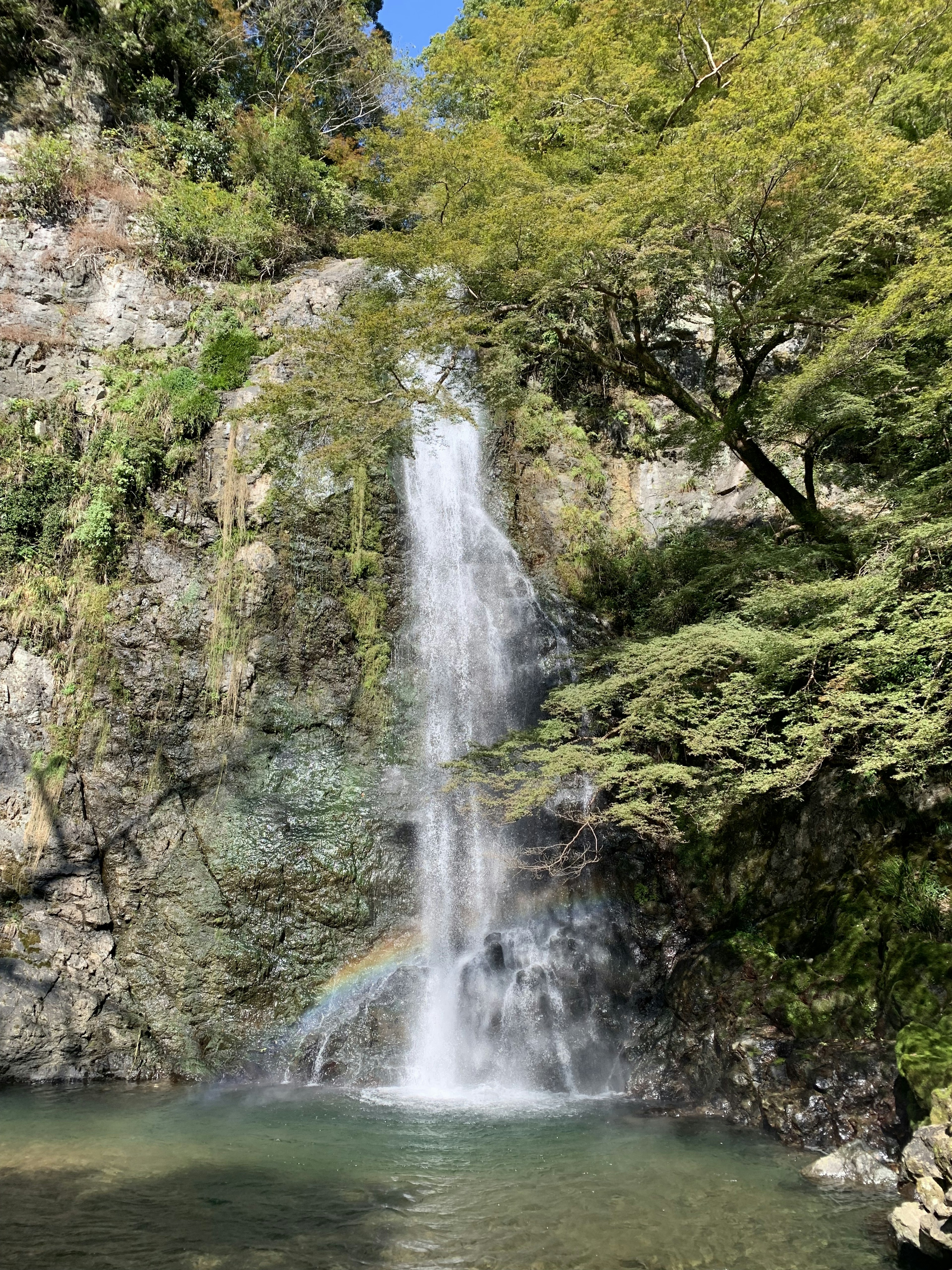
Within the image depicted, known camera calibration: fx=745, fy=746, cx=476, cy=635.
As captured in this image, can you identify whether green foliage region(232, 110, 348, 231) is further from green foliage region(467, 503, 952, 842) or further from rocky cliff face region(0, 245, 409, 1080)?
green foliage region(467, 503, 952, 842)

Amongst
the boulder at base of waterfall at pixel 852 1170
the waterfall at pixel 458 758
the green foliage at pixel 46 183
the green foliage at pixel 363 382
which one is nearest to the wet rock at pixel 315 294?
the waterfall at pixel 458 758

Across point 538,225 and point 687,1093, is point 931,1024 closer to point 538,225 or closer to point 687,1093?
point 687,1093

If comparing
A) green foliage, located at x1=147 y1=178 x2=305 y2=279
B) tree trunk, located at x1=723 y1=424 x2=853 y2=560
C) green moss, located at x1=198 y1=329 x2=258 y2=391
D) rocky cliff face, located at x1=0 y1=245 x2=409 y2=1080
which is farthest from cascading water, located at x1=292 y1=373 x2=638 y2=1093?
green foliage, located at x1=147 y1=178 x2=305 y2=279

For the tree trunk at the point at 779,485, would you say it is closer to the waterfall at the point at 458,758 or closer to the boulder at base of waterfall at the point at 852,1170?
the waterfall at the point at 458,758

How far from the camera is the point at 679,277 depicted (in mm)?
9250

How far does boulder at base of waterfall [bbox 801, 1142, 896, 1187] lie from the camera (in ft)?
18.5

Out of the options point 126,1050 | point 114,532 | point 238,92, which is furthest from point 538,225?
point 238,92

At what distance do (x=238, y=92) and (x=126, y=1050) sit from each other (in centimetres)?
2326

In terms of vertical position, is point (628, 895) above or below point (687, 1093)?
above

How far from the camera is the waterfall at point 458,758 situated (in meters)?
8.80

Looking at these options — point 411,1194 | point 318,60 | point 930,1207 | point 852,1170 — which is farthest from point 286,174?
point 930,1207

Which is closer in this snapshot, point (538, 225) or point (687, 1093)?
point (687, 1093)

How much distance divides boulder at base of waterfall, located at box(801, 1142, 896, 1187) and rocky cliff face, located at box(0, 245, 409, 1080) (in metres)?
5.73

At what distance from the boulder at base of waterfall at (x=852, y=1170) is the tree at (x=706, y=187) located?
19.4 ft
